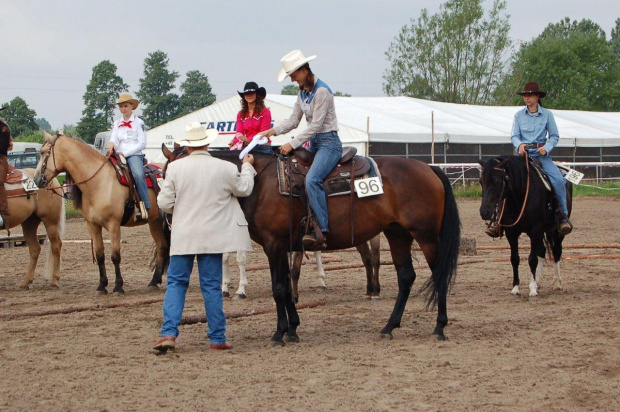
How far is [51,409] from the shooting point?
5.61 m

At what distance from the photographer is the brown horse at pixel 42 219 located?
1257cm

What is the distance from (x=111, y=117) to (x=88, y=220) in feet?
238

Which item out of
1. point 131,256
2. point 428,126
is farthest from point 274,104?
point 131,256

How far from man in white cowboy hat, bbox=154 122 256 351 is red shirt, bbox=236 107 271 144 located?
2.48 metres

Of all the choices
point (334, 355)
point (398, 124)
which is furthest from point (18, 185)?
point (398, 124)

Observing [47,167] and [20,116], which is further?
[20,116]

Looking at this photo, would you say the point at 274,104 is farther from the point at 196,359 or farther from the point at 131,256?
the point at 196,359

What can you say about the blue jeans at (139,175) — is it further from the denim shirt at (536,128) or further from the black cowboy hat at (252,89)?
the denim shirt at (536,128)

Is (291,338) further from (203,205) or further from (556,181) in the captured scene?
(556,181)

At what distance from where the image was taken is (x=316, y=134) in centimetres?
823

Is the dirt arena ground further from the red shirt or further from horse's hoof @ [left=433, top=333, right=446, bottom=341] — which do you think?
the red shirt

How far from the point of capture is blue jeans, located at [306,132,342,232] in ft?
26.2

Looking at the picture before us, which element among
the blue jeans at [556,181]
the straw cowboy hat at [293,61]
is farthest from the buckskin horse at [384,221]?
the blue jeans at [556,181]

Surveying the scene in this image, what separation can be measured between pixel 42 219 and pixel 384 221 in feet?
Answer: 22.9
